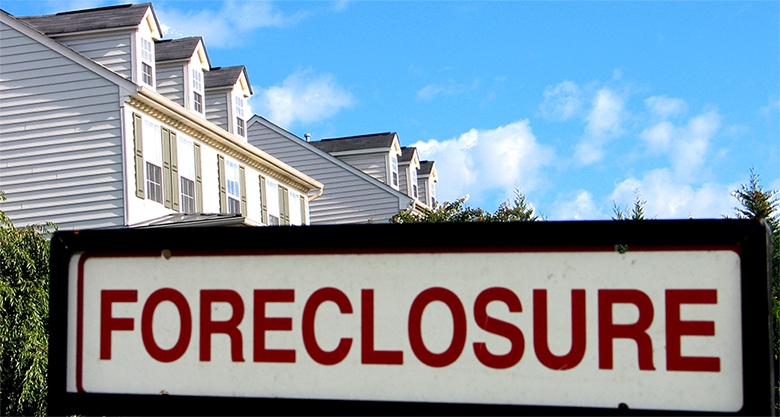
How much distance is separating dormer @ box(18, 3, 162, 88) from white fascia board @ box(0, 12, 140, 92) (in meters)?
0.78

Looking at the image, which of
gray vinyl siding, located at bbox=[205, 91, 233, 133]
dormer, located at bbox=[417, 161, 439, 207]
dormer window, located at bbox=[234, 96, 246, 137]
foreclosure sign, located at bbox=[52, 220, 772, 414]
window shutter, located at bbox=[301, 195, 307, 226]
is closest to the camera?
foreclosure sign, located at bbox=[52, 220, 772, 414]

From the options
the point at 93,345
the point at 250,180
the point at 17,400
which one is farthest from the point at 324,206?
the point at 93,345

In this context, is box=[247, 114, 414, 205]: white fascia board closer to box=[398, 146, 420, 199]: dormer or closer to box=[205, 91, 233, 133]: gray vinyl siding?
box=[398, 146, 420, 199]: dormer

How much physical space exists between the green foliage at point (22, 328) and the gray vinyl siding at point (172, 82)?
37.6ft

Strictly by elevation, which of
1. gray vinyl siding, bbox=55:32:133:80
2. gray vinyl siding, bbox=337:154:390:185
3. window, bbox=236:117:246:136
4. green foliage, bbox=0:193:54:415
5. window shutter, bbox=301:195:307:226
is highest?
gray vinyl siding, bbox=55:32:133:80

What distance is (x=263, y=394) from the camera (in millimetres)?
1660

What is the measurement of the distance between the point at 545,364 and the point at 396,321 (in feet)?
1.03

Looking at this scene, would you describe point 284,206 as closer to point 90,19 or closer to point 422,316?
point 90,19

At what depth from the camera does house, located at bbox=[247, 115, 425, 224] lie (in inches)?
1329

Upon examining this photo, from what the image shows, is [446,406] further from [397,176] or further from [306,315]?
[397,176]

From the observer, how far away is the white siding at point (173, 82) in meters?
22.4

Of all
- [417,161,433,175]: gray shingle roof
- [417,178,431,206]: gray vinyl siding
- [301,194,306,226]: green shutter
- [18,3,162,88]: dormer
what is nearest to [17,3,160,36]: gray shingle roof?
[18,3,162,88]: dormer

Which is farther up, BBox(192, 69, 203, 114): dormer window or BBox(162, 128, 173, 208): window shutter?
BBox(192, 69, 203, 114): dormer window

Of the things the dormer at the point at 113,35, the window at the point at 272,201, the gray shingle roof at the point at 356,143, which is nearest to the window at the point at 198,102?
the dormer at the point at 113,35
